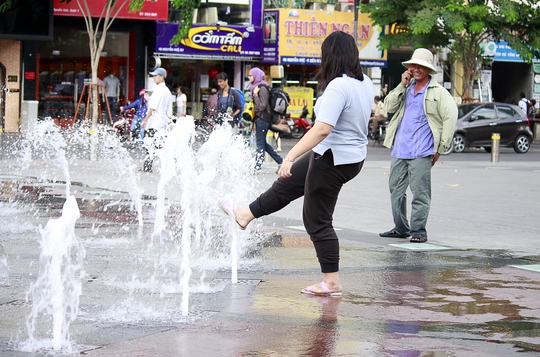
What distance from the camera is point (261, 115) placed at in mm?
16766

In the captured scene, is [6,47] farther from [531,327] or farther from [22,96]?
[531,327]

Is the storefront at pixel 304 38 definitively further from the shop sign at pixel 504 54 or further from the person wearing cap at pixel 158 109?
the person wearing cap at pixel 158 109

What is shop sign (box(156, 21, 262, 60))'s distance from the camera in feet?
111

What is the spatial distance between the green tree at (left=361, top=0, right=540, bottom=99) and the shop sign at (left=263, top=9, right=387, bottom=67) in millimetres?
3286

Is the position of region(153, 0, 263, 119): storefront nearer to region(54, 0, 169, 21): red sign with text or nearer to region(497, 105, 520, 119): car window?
region(54, 0, 169, 21): red sign with text

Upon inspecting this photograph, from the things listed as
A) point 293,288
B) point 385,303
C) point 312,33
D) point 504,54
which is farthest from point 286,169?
point 504,54

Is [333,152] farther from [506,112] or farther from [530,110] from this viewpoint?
[530,110]

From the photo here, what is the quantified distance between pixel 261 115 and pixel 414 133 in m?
7.54

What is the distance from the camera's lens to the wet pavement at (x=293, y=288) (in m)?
5.31

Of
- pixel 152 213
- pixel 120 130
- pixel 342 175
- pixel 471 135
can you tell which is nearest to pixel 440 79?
pixel 471 135

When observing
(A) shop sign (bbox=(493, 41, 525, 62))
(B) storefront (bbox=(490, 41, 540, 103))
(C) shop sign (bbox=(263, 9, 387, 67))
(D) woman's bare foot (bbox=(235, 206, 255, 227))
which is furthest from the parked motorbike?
(D) woman's bare foot (bbox=(235, 206, 255, 227))

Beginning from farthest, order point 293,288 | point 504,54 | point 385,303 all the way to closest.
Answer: point 504,54
point 293,288
point 385,303

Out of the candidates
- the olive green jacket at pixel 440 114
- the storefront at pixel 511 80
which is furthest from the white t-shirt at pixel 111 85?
the olive green jacket at pixel 440 114

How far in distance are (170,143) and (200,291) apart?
3.25m
